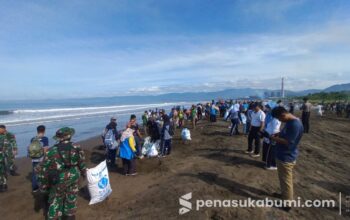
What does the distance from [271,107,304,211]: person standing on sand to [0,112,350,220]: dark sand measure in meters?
0.56

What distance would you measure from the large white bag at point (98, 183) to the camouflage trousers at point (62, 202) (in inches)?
52.3

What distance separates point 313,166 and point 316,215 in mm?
3348

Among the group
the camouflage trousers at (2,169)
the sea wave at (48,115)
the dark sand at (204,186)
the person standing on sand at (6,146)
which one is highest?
the person standing on sand at (6,146)

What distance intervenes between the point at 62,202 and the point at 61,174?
1.64ft

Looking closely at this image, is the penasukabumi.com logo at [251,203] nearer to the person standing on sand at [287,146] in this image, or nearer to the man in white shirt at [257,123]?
the person standing on sand at [287,146]

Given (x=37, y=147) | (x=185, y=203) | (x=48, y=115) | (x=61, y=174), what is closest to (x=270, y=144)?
(x=185, y=203)

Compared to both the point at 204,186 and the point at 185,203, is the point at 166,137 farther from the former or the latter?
the point at 185,203

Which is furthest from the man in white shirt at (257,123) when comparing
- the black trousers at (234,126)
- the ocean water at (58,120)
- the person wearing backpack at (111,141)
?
the ocean water at (58,120)

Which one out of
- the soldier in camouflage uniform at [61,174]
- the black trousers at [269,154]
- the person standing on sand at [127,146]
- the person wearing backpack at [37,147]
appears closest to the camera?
the soldier in camouflage uniform at [61,174]

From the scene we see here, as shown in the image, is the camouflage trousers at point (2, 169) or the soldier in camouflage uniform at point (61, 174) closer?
the soldier in camouflage uniform at point (61, 174)

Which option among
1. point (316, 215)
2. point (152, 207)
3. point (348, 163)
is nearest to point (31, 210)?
point (152, 207)

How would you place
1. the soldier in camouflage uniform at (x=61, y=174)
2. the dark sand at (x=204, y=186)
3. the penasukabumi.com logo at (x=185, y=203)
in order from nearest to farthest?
the soldier in camouflage uniform at (x=61, y=174)
the dark sand at (x=204, y=186)
the penasukabumi.com logo at (x=185, y=203)

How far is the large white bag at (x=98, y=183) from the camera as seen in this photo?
521cm

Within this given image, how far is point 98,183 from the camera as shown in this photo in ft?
17.5
